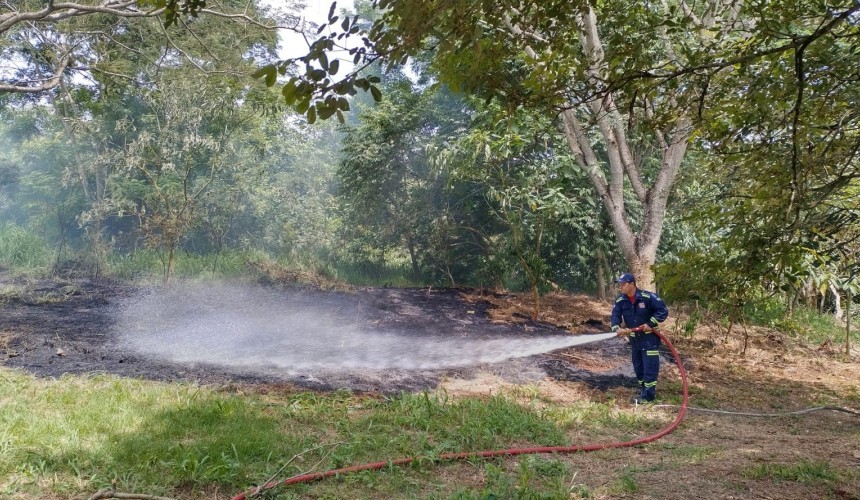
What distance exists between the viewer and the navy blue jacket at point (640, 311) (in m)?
6.29

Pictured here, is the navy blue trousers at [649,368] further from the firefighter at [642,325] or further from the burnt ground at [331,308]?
the burnt ground at [331,308]

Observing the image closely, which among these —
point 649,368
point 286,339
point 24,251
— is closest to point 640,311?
point 649,368

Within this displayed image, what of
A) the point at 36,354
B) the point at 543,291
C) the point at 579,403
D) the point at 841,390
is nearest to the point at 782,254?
the point at 579,403

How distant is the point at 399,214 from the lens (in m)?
15.3

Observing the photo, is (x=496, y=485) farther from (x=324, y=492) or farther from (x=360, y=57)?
(x=360, y=57)

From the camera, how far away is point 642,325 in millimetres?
6328

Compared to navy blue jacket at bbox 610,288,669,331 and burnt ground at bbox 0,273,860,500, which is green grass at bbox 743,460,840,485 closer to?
burnt ground at bbox 0,273,860,500

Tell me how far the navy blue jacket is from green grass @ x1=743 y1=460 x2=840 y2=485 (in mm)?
2611

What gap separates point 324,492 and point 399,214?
12.2 metres

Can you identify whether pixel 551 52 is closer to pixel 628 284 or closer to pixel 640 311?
pixel 628 284

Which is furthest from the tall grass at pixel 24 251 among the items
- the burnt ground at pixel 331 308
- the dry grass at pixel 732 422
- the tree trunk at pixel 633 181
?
the tree trunk at pixel 633 181

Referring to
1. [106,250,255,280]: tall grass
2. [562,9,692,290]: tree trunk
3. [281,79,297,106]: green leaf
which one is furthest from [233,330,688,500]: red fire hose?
[106,250,255,280]: tall grass

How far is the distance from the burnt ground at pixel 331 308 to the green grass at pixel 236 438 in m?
0.69

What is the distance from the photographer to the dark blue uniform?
6301 mm
